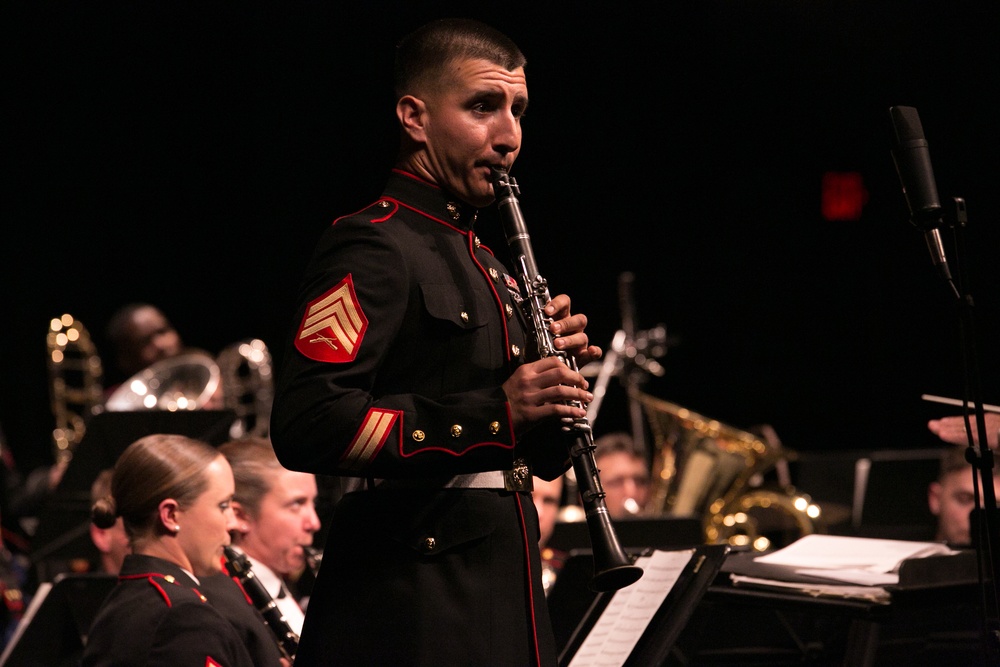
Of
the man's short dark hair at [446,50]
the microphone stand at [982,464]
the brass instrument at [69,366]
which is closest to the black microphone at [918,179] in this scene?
the microphone stand at [982,464]

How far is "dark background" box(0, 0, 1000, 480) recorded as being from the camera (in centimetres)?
742

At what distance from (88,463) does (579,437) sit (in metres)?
3.04

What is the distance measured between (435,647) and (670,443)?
508 cm

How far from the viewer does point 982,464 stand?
2271 mm

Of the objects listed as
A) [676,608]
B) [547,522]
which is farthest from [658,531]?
[676,608]

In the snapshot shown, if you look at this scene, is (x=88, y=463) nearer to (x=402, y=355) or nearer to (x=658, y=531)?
(x=658, y=531)

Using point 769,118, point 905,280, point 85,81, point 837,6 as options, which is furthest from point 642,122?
point 85,81

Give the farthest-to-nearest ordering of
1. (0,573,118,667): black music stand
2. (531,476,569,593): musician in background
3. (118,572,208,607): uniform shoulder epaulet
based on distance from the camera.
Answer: (531,476,569,593): musician in background
(0,573,118,667): black music stand
(118,572,208,607): uniform shoulder epaulet

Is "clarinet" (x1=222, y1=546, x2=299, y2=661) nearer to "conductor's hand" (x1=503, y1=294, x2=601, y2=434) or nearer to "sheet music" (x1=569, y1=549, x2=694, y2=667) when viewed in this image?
"sheet music" (x1=569, y1=549, x2=694, y2=667)

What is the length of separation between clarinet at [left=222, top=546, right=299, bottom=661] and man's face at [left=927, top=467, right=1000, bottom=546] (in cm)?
279

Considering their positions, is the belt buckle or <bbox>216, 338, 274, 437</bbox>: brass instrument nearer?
the belt buckle

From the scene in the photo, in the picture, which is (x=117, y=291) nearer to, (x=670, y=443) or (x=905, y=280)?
(x=670, y=443)

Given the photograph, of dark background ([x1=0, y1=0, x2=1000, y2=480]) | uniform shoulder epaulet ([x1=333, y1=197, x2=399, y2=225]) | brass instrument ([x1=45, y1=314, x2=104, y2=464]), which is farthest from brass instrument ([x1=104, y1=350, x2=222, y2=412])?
uniform shoulder epaulet ([x1=333, y1=197, x2=399, y2=225])

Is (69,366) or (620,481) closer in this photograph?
(620,481)
